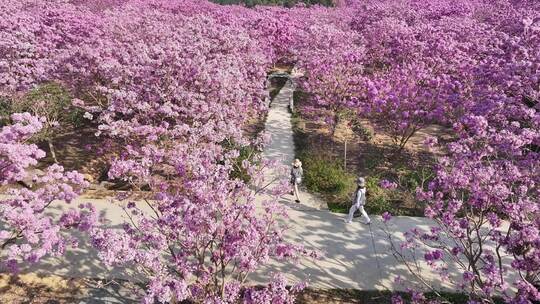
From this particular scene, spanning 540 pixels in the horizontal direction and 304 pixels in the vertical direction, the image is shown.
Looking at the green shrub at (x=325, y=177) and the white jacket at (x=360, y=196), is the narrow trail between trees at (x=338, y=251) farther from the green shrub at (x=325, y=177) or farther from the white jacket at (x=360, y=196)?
the white jacket at (x=360, y=196)

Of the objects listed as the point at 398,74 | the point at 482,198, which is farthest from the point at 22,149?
the point at 398,74

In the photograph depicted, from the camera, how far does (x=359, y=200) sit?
11.4 metres

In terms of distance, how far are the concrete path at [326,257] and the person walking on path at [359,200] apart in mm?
267

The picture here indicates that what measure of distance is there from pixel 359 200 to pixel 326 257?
1.95m

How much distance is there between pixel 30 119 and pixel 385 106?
1143cm

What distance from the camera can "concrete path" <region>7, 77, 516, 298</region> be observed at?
31.4 ft

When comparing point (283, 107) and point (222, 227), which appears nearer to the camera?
point (222, 227)

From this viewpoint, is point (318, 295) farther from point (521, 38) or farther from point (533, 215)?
point (521, 38)

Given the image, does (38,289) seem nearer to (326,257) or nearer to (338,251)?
(326,257)

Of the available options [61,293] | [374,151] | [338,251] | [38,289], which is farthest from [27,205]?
[374,151]

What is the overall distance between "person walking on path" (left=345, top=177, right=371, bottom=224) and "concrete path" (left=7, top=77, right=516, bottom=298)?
10.5 inches

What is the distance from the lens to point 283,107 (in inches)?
852

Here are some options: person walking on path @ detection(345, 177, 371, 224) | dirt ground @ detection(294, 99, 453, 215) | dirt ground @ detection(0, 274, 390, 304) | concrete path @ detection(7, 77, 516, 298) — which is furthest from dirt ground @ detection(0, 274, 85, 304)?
dirt ground @ detection(294, 99, 453, 215)

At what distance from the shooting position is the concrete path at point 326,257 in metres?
9.56
